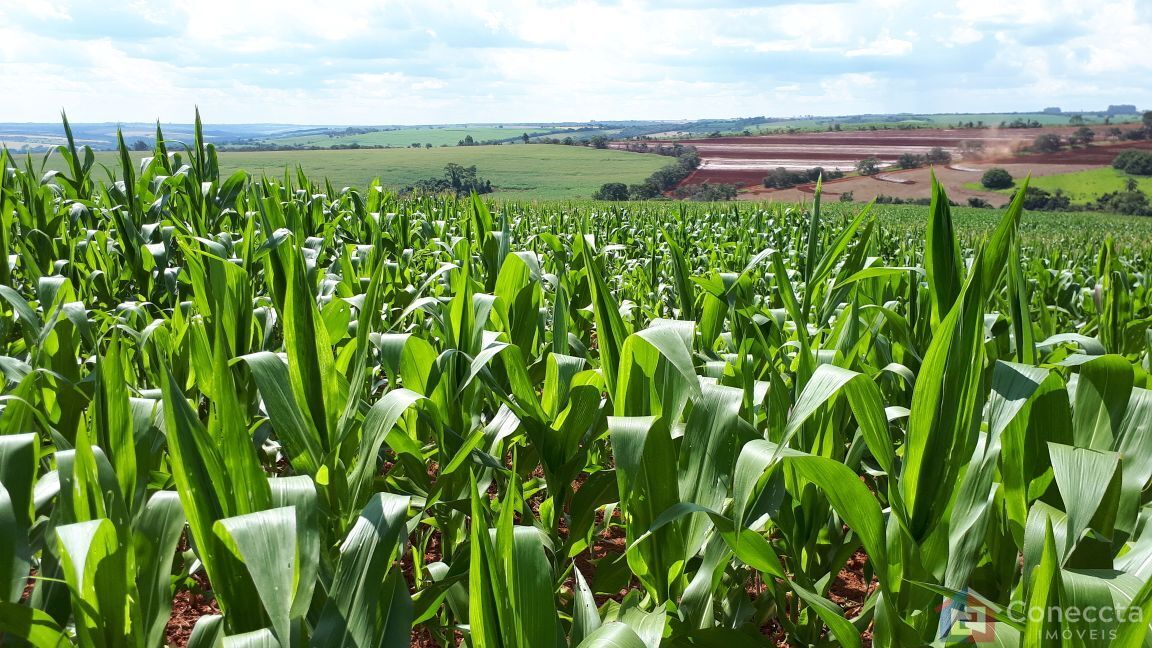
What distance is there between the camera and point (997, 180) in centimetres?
5522

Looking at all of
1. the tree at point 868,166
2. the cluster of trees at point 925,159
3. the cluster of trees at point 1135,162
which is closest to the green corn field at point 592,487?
the tree at point 868,166

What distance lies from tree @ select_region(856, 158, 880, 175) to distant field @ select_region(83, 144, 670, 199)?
667 inches

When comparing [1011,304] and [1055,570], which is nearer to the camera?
[1055,570]

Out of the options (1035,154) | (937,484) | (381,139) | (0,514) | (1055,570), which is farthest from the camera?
(381,139)

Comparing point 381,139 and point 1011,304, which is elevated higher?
point 381,139

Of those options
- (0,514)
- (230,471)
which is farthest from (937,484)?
(0,514)

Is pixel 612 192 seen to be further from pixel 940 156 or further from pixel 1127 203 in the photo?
pixel 1127 203

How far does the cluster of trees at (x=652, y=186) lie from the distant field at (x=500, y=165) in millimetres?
2514

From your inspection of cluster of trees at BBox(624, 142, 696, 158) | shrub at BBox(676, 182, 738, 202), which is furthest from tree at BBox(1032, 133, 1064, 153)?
shrub at BBox(676, 182, 738, 202)

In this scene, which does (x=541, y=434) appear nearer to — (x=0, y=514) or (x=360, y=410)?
(x=360, y=410)

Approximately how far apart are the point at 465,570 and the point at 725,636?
456mm

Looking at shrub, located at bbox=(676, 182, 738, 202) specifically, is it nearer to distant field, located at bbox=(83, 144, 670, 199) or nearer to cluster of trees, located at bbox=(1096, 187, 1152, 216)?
distant field, located at bbox=(83, 144, 670, 199)

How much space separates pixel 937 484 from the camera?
43.3 inches

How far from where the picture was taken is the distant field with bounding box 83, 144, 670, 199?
53562 millimetres
